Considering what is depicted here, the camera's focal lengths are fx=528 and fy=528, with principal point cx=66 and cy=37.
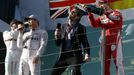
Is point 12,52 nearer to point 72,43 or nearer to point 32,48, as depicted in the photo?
point 32,48

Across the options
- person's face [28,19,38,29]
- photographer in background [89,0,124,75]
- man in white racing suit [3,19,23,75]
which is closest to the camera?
photographer in background [89,0,124,75]

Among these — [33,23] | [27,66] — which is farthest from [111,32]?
[27,66]

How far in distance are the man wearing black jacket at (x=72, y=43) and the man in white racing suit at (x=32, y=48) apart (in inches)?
6.8

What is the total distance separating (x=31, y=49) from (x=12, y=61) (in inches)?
17.5

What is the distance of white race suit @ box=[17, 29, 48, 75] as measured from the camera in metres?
5.21

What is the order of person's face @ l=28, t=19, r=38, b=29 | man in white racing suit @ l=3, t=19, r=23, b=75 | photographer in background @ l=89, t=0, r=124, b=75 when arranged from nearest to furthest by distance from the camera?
photographer in background @ l=89, t=0, r=124, b=75, person's face @ l=28, t=19, r=38, b=29, man in white racing suit @ l=3, t=19, r=23, b=75

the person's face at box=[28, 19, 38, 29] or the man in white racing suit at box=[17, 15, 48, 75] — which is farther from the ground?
Answer: the person's face at box=[28, 19, 38, 29]

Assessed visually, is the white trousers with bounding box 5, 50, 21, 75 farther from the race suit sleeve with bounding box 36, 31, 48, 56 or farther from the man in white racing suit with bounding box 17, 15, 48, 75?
the race suit sleeve with bounding box 36, 31, 48, 56

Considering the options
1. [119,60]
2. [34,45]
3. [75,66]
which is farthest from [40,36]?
[119,60]

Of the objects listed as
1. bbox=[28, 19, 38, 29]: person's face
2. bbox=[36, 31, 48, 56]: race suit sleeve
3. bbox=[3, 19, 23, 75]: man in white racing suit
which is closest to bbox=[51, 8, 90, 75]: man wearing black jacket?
bbox=[36, 31, 48, 56]: race suit sleeve

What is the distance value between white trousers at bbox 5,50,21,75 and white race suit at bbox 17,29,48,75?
0.27 m

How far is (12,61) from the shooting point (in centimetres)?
565

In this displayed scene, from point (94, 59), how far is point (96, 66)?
0.09m

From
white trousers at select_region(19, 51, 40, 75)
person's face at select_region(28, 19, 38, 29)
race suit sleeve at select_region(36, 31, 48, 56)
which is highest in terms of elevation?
person's face at select_region(28, 19, 38, 29)
